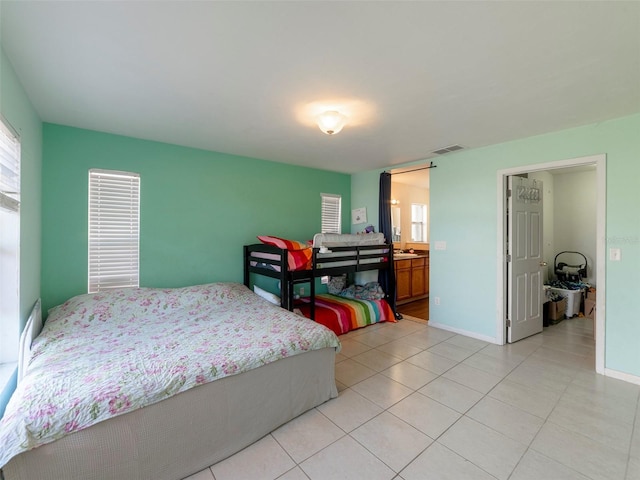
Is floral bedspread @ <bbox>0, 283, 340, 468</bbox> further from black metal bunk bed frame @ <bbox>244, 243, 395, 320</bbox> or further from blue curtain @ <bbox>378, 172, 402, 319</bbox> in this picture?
blue curtain @ <bbox>378, 172, 402, 319</bbox>

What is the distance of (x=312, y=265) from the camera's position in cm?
342

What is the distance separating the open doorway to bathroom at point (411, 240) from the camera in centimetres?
504

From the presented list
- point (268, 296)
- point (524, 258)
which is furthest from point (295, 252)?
point (524, 258)

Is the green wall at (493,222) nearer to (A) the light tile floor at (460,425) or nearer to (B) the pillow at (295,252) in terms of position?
(A) the light tile floor at (460,425)

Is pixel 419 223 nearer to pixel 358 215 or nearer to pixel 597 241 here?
pixel 358 215

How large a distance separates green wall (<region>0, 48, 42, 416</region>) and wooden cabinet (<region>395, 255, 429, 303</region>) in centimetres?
454

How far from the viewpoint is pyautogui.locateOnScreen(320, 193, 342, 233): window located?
4.76 m

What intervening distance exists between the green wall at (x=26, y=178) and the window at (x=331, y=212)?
3.35 m

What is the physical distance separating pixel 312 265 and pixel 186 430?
6.90 feet

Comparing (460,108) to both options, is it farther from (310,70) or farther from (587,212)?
(587,212)

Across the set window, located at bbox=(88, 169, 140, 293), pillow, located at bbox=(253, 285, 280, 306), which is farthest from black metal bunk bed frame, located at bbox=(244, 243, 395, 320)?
window, located at bbox=(88, 169, 140, 293)

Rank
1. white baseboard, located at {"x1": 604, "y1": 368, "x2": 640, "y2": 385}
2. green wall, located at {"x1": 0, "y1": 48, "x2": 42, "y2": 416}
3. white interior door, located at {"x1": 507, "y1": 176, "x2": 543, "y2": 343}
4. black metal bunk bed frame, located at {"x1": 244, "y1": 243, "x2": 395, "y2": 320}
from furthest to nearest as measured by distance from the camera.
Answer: white interior door, located at {"x1": 507, "y1": 176, "x2": 543, "y2": 343} → black metal bunk bed frame, located at {"x1": 244, "y1": 243, "x2": 395, "y2": 320} → white baseboard, located at {"x1": 604, "y1": 368, "x2": 640, "y2": 385} → green wall, located at {"x1": 0, "y1": 48, "x2": 42, "y2": 416}

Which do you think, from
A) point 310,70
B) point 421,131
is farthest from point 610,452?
point 310,70

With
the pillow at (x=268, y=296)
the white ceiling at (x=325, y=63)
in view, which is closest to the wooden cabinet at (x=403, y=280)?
the pillow at (x=268, y=296)
